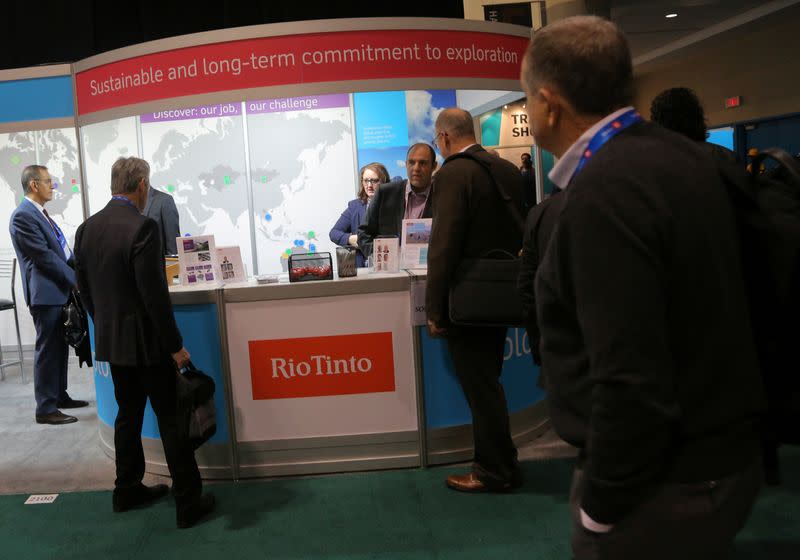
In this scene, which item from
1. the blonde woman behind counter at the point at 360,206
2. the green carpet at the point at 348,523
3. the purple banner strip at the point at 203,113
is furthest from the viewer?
the purple banner strip at the point at 203,113

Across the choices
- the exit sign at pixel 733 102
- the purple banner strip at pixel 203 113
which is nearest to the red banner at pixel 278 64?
the purple banner strip at pixel 203 113

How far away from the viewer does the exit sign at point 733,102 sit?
10430 mm

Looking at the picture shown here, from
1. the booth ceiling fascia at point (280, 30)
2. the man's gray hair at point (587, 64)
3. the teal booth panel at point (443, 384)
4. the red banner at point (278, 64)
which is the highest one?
the booth ceiling fascia at point (280, 30)

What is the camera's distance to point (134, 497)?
10.3 ft

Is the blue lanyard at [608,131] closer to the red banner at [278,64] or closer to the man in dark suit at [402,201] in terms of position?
the man in dark suit at [402,201]

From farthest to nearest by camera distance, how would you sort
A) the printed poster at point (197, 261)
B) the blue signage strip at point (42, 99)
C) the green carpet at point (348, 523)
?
1. the blue signage strip at point (42, 99)
2. the printed poster at point (197, 261)
3. the green carpet at point (348, 523)

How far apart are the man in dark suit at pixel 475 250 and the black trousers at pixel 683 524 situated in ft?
6.15

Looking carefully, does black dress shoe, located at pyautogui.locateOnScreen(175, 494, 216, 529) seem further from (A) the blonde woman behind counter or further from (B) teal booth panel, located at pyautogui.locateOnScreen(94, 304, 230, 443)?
(A) the blonde woman behind counter

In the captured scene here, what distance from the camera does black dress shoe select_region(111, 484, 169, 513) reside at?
3127 mm

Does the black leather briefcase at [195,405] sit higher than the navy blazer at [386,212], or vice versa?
the navy blazer at [386,212]

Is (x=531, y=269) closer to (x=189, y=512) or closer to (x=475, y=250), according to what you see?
(x=475, y=250)

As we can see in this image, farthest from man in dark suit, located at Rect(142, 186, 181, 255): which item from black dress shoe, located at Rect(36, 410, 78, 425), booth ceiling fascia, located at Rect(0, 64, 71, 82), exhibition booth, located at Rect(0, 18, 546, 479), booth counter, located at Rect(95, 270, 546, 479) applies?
booth counter, located at Rect(95, 270, 546, 479)

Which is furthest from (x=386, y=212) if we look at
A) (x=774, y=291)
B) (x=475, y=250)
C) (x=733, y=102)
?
(x=733, y=102)

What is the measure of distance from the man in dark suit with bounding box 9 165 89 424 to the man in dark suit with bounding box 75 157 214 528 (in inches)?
77.1
